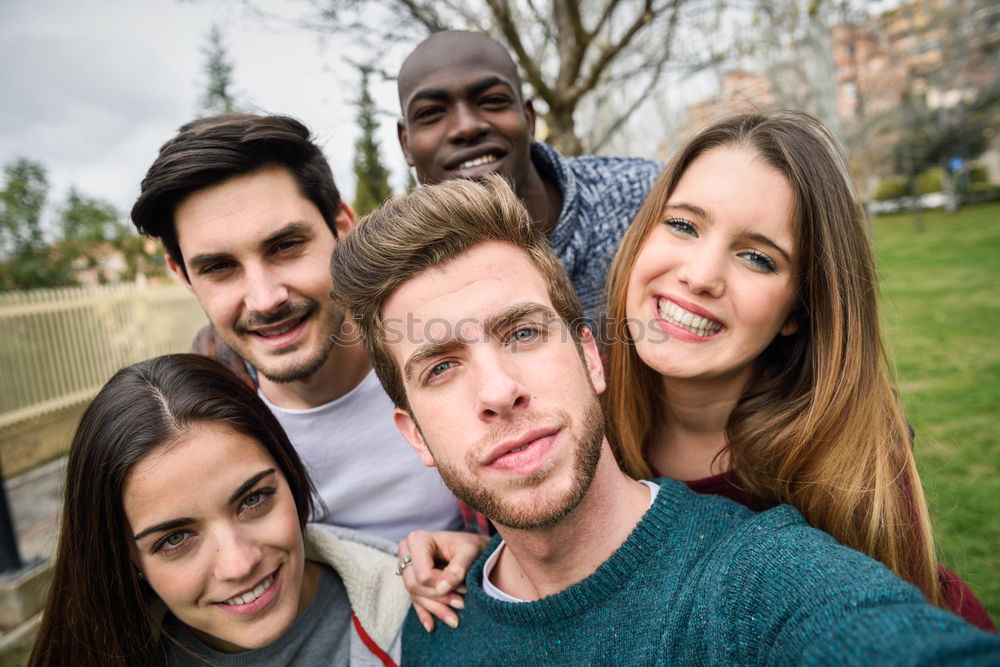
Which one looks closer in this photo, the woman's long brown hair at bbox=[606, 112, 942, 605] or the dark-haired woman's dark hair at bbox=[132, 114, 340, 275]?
the woman's long brown hair at bbox=[606, 112, 942, 605]

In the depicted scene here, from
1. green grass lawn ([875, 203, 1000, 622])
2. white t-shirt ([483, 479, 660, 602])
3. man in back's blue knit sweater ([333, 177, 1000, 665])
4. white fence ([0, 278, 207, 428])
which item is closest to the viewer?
man in back's blue knit sweater ([333, 177, 1000, 665])

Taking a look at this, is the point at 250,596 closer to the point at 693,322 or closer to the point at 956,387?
the point at 693,322

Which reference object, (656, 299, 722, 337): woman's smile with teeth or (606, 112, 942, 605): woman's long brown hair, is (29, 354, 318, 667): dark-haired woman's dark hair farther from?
(606, 112, 942, 605): woman's long brown hair

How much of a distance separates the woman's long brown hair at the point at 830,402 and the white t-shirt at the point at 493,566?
0.52m

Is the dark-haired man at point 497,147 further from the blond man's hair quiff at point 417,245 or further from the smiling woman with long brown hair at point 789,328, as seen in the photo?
the blond man's hair quiff at point 417,245

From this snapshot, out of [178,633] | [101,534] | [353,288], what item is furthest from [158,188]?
[178,633]

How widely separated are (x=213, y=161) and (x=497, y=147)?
1.54m

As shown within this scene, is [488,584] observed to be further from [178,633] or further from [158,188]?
[158,188]

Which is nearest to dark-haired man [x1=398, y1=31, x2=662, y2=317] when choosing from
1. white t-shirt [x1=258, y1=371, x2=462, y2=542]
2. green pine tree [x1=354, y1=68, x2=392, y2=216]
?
white t-shirt [x1=258, y1=371, x2=462, y2=542]

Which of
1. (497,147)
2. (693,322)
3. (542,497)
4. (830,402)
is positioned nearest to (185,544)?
(542,497)

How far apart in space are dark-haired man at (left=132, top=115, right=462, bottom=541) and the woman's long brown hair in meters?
1.23

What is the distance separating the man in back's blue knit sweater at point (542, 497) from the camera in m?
1.49

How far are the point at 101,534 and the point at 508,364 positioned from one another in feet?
4.82

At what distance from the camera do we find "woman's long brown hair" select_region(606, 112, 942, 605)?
7.09 feet
